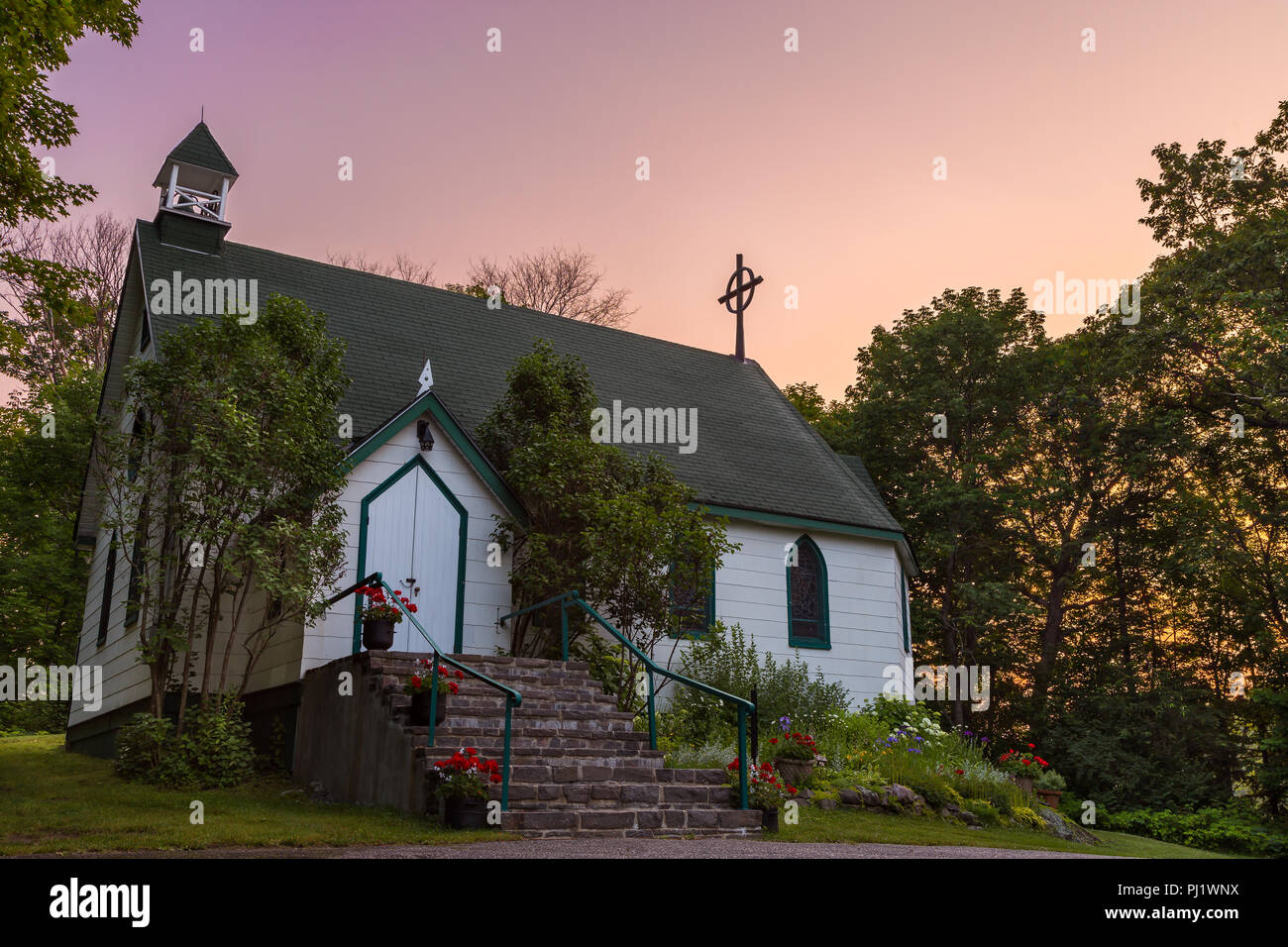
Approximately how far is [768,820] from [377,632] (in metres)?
4.87

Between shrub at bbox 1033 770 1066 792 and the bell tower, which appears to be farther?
the bell tower

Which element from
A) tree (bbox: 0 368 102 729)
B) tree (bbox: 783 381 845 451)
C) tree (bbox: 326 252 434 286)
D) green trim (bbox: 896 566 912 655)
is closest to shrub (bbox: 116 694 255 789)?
green trim (bbox: 896 566 912 655)

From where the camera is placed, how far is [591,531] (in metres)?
13.0

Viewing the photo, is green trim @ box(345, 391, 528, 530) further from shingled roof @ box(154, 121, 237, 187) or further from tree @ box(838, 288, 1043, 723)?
tree @ box(838, 288, 1043, 723)

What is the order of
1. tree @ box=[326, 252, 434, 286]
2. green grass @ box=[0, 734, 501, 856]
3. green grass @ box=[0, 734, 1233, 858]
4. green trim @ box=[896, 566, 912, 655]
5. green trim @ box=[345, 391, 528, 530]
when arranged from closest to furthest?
green grass @ box=[0, 734, 501, 856], green grass @ box=[0, 734, 1233, 858], green trim @ box=[345, 391, 528, 530], green trim @ box=[896, 566, 912, 655], tree @ box=[326, 252, 434, 286]

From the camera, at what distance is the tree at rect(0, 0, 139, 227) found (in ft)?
36.1

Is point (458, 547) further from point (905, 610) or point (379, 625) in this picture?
point (905, 610)

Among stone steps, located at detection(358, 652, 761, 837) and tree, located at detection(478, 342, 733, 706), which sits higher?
tree, located at detection(478, 342, 733, 706)

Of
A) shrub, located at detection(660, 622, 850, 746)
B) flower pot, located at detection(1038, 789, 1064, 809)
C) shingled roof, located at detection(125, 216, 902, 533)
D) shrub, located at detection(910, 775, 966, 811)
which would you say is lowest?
flower pot, located at detection(1038, 789, 1064, 809)

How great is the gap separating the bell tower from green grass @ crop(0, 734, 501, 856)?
30.1 feet

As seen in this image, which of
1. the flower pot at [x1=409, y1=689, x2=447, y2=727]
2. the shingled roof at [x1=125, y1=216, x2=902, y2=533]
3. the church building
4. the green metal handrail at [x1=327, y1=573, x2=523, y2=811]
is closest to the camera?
the green metal handrail at [x1=327, y1=573, x2=523, y2=811]
